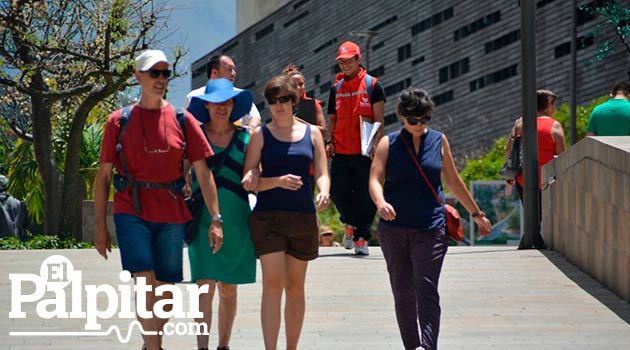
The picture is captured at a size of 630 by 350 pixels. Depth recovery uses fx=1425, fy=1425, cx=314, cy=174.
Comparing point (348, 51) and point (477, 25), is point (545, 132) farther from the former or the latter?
point (477, 25)

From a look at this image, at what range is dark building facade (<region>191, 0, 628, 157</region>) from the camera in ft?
209

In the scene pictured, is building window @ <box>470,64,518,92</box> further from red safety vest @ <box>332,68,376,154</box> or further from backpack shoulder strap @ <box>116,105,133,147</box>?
backpack shoulder strap @ <box>116,105,133,147</box>

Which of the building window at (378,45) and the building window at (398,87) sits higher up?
the building window at (378,45)

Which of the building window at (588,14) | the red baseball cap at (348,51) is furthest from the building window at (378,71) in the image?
the red baseball cap at (348,51)

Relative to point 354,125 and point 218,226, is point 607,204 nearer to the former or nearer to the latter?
point 354,125

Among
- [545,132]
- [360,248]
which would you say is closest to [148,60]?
[360,248]

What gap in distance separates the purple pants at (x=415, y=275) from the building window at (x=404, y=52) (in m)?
77.1

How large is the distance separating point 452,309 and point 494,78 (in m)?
62.8

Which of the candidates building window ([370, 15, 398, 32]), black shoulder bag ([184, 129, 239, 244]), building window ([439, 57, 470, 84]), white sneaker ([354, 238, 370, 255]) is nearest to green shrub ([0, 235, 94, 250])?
white sneaker ([354, 238, 370, 255])

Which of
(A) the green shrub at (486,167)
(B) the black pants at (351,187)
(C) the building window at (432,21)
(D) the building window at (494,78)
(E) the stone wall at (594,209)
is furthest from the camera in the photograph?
(C) the building window at (432,21)

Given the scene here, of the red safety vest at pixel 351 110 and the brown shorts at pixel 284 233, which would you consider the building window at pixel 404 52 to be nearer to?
the red safety vest at pixel 351 110

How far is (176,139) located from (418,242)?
58.1 inches

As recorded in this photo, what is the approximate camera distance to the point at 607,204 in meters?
11.2

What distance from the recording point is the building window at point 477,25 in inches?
2844
